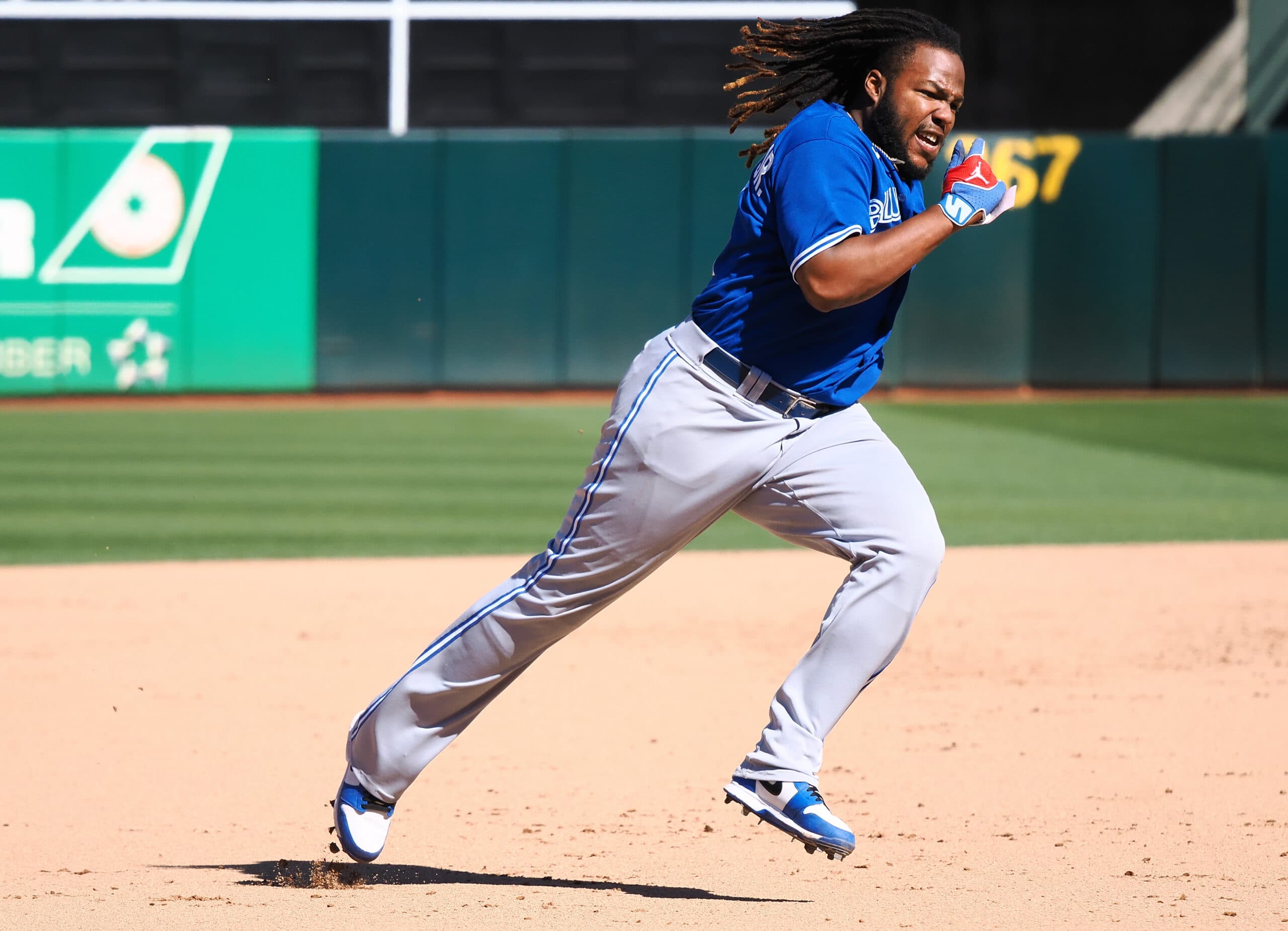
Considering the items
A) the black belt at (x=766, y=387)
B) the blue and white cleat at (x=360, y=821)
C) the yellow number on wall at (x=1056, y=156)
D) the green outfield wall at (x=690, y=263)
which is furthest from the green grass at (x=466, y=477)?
the black belt at (x=766, y=387)

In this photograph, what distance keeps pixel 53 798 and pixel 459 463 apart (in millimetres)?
7235

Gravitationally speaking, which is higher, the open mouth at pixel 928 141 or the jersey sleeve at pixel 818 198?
the open mouth at pixel 928 141

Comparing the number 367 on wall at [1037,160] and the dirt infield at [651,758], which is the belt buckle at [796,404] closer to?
the dirt infield at [651,758]

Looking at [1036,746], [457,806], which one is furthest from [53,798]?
[1036,746]

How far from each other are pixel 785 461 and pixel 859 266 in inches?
17.1

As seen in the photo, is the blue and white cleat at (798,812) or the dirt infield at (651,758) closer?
the blue and white cleat at (798,812)

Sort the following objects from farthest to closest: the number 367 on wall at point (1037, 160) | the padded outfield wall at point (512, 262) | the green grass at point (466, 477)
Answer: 1. the number 367 on wall at point (1037, 160)
2. the padded outfield wall at point (512, 262)
3. the green grass at point (466, 477)

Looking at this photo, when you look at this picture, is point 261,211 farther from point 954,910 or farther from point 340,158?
point 954,910

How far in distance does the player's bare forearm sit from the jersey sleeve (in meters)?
0.02

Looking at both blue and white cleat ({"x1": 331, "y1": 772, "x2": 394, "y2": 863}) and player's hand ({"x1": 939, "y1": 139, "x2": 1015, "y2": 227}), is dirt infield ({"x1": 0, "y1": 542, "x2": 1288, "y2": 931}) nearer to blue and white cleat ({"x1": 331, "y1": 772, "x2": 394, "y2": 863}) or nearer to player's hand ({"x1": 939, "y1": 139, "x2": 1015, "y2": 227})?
blue and white cleat ({"x1": 331, "y1": 772, "x2": 394, "y2": 863})

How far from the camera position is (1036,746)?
15.3 feet

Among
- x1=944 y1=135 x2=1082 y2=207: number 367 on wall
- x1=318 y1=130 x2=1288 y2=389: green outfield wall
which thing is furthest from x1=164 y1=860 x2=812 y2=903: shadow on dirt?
x1=944 y1=135 x2=1082 y2=207: number 367 on wall

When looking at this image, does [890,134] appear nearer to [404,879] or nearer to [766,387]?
[766,387]

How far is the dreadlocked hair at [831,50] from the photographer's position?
328 centimetres
